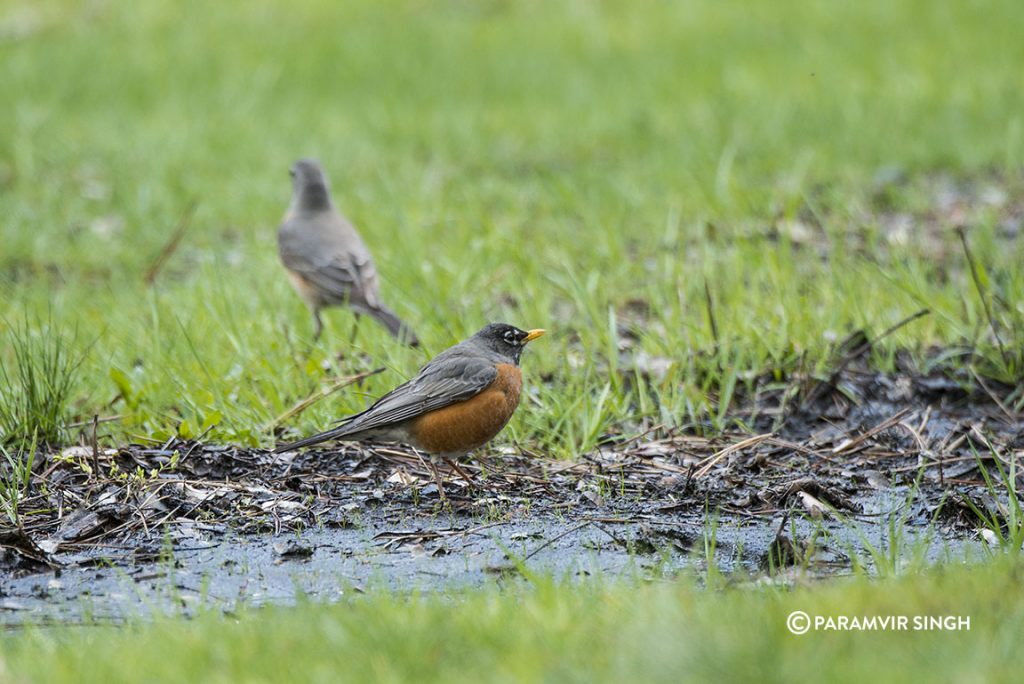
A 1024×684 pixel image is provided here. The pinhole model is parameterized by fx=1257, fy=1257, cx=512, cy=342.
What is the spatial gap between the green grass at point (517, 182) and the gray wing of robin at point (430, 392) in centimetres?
59

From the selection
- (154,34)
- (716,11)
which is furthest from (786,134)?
(154,34)

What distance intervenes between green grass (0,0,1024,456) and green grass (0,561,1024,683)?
2050mm

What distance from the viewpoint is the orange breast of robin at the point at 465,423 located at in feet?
15.6

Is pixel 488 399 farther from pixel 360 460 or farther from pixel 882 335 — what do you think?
pixel 882 335

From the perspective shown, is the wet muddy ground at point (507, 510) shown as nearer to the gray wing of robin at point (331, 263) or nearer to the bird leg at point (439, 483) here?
the bird leg at point (439, 483)

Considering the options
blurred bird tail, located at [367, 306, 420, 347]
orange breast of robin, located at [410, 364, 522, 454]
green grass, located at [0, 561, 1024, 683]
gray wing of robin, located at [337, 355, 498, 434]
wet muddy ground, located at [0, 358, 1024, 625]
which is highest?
blurred bird tail, located at [367, 306, 420, 347]

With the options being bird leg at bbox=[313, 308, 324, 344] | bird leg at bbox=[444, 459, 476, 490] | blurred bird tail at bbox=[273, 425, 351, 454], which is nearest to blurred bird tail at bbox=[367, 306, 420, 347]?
bird leg at bbox=[313, 308, 324, 344]

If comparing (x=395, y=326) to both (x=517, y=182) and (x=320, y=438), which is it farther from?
(x=517, y=182)

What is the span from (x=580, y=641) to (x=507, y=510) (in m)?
1.70

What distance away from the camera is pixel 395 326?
638cm

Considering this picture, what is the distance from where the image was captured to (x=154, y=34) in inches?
572

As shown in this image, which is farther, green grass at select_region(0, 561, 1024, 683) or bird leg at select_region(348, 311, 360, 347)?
bird leg at select_region(348, 311, 360, 347)

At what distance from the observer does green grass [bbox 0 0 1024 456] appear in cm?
597

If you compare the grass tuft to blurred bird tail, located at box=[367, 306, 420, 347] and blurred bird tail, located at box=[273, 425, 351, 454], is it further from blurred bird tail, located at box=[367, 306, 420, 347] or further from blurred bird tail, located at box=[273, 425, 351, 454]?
blurred bird tail, located at box=[367, 306, 420, 347]
